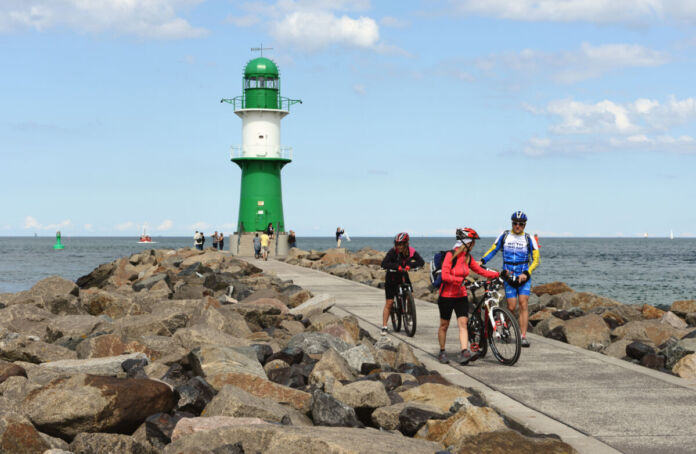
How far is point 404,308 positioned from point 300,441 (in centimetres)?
662

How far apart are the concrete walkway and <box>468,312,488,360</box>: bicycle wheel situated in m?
0.13

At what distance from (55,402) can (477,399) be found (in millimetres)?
3534

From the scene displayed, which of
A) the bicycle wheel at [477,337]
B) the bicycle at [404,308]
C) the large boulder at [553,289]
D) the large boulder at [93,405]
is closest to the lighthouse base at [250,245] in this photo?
the large boulder at [553,289]

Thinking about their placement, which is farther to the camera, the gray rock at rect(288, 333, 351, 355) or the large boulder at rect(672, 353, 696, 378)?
the gray rock at rect(288, 333, 351, 355)

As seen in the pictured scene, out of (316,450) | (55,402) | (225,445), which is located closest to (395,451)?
(316,450)

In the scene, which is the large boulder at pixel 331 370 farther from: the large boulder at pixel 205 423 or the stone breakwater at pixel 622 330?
the stone breakwater at pixel 622 330

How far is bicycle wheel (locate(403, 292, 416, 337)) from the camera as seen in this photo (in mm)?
11203

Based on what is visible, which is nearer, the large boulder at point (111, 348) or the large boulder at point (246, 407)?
the large boulder at point (246, 407)

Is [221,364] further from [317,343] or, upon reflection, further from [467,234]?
[467,234]

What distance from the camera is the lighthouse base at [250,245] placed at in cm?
3953

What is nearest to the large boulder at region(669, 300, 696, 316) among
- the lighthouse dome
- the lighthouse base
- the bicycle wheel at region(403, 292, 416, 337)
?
the bicycle wheel at region(403, 292, 416, 337)

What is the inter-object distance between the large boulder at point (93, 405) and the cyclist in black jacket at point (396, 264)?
506cm

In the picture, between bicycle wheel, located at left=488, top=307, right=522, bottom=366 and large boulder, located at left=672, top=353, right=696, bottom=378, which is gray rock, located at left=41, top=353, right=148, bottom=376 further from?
large boulder, located at left=672, top=353, right=696, bottom=378

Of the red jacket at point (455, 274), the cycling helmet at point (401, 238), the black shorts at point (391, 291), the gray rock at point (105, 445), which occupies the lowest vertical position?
the gray rock at point (105, 445)
